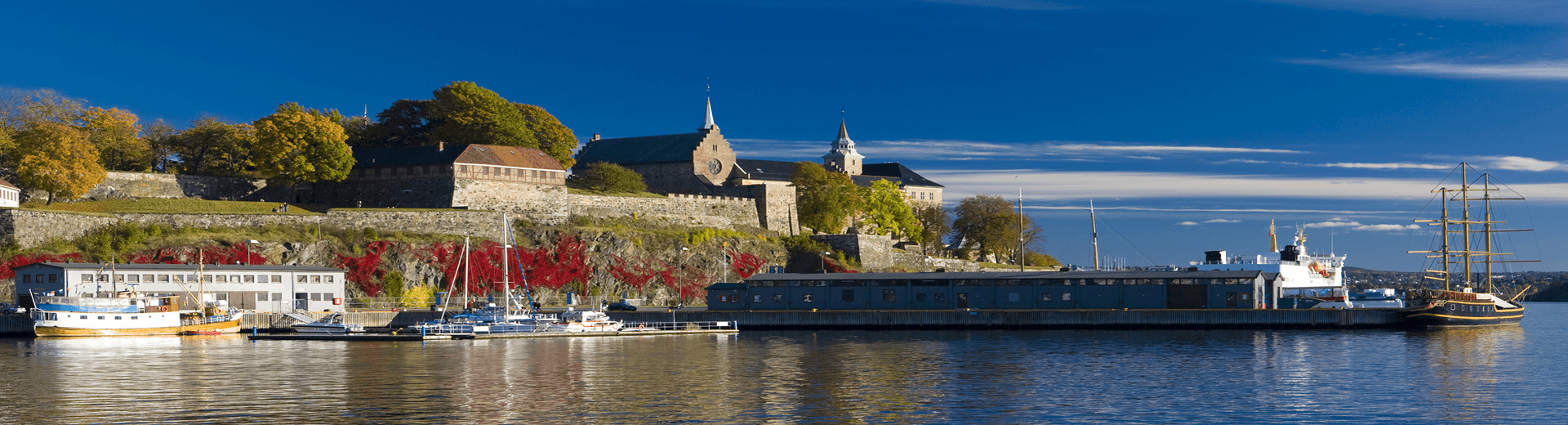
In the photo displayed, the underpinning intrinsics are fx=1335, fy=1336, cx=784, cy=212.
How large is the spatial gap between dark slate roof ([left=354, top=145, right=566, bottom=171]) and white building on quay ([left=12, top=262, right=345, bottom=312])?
56.1ft

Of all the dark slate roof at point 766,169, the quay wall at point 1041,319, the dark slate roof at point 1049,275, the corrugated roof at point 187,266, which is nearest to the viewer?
the corrugated roof at point 187,266

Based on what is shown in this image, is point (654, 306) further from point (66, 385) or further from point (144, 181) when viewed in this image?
point (66, 385)

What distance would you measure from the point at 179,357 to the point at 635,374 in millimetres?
20551

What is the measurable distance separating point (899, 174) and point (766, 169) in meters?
29.3

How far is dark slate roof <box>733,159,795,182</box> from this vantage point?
12912 cm

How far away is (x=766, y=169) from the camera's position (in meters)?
135

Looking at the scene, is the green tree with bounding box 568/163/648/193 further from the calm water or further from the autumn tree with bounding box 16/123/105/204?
the calm water

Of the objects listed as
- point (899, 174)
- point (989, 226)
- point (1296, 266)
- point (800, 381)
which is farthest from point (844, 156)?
point (800, 381)

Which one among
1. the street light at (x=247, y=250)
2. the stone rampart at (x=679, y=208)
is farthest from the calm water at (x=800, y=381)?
the stone rampart at (x=679, y=208)

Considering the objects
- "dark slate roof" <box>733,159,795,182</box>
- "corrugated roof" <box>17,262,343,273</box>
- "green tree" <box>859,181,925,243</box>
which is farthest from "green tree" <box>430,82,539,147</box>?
"green tree" <box>859,181,925,243</box>

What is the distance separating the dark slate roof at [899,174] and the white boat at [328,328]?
8879cm

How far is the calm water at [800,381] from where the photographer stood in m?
34.8

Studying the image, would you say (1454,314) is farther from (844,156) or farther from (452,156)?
(844,156)

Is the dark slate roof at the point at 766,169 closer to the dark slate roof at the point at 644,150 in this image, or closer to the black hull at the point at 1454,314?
the dark slate roof at the point at 644,150
